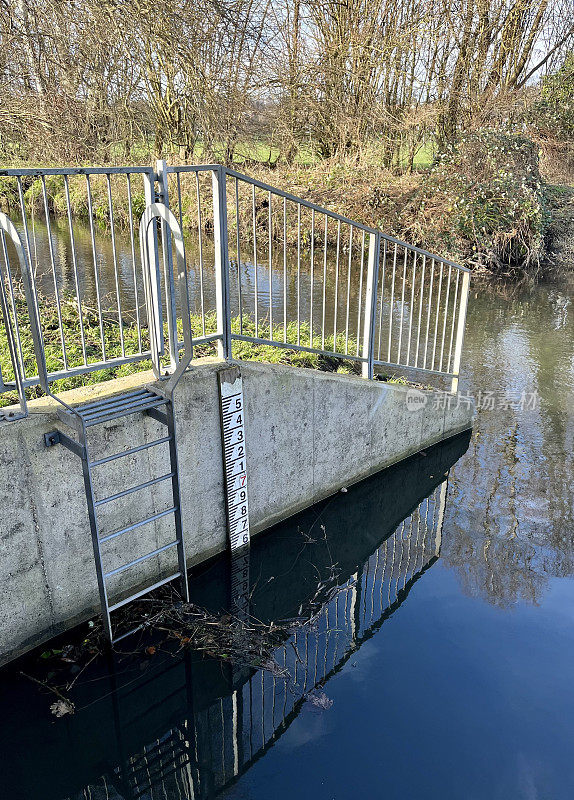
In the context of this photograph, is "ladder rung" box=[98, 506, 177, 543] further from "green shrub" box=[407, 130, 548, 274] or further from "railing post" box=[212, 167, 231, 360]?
"green shrub" box=[407, 130, 548, 274]

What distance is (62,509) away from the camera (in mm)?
3957

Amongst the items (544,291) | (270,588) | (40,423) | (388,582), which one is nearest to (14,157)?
(40,423)

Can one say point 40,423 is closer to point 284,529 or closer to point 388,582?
point 284,529

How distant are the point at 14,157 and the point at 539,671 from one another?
298 inches

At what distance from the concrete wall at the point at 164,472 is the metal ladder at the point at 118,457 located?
0.34 feet

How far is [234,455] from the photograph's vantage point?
4.94 meters

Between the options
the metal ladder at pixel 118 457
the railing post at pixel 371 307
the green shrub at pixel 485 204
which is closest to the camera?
the metal ladder at pixel 118 457

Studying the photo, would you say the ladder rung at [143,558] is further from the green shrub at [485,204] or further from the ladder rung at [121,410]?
the green shrub at [485,204]

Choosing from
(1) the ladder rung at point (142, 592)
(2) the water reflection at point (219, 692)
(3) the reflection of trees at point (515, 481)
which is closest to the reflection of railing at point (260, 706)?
(2) the water reflection at point (219, 692)

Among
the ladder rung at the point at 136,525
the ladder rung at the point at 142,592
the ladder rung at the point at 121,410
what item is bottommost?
the ladder rung at the point at 142,592

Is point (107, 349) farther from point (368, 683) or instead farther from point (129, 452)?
point (368, 683)

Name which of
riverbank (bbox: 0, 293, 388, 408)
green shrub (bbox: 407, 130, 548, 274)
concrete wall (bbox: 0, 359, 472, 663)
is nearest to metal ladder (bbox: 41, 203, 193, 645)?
concrete wall (bbox: 0, 359, 472, 663)

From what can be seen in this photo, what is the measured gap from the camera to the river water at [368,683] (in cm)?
347

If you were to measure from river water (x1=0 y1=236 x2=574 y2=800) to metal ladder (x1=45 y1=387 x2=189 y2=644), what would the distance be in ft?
1.37
